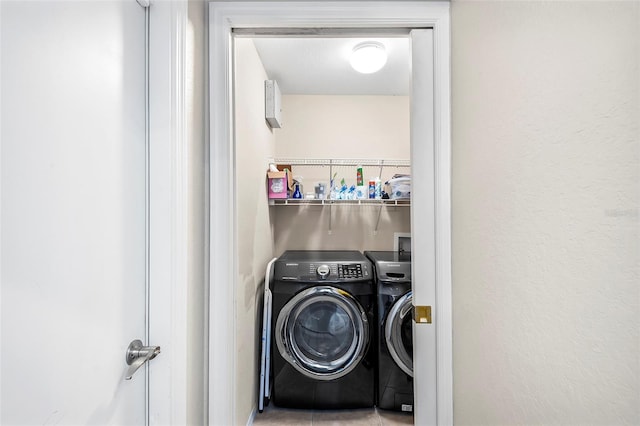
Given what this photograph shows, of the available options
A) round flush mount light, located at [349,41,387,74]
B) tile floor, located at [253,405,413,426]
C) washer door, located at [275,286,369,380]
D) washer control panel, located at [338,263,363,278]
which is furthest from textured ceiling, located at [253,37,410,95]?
tile floor, located at [253,405,413,426]

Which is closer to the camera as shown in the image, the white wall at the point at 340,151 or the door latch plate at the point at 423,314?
the door latch plate at the point at 423,314

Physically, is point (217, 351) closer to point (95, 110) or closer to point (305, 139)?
point (95, 110)

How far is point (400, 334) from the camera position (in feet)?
6.37

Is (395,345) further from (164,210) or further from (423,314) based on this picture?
(164,210)

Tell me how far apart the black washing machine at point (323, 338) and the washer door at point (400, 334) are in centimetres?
12

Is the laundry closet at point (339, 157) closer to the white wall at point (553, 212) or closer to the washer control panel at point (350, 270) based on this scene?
the washer control panel at point (350, 270)

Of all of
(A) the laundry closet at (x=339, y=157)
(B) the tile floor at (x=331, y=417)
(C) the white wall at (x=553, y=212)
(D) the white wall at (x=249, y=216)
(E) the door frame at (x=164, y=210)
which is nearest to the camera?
(C) the white wall at (x=553, y=212)

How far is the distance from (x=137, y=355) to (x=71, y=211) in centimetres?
42

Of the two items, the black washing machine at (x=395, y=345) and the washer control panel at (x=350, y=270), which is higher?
the washer control panel at (x=350, y=270)

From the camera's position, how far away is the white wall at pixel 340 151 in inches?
108

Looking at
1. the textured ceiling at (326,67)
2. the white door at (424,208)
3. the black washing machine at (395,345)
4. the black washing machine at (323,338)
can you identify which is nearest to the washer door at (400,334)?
the black washing machine at (395,345)

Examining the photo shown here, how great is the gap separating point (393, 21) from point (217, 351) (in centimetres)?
139

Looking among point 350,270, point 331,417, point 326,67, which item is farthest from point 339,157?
point 331,417

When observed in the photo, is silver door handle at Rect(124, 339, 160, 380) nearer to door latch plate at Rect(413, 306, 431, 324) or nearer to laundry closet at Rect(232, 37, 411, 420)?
door latch plate at Rect(413, 306, 431, 324)
